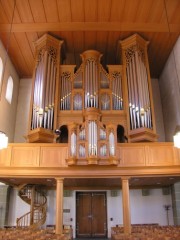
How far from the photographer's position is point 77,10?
1114 cm

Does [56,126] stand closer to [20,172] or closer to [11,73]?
[20,172]

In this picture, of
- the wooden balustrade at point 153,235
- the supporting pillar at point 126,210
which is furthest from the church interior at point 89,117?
the wooden balustrade at point 153,235

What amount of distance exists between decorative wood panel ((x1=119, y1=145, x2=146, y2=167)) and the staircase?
4.75m

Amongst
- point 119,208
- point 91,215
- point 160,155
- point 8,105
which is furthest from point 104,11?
point 91,215

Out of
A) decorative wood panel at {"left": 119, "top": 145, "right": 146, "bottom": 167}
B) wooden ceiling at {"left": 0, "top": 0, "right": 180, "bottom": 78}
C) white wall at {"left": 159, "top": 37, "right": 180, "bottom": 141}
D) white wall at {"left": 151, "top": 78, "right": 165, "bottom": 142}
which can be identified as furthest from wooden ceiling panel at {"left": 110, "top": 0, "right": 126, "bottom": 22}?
decorative wood panel at {"left": 119, "top": 145, "right": 146, "bottom": 167}

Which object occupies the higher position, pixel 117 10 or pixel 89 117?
pixel 117 10

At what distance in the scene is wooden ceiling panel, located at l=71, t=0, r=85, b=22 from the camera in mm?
10762

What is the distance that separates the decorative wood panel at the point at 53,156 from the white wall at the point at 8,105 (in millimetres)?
3438

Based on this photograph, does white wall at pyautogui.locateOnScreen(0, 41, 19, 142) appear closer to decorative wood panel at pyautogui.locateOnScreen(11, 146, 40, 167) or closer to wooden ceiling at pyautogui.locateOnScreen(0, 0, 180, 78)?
wooden ceiling at pyautogui.locateOnScreen(0, 0, 180, 78)

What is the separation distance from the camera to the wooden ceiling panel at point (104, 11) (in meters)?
10.8

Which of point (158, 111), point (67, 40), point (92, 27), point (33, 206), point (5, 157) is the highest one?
point (67, 40)

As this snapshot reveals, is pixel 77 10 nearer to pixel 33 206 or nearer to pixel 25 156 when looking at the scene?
pixel 25 156

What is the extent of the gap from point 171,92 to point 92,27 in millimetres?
5130

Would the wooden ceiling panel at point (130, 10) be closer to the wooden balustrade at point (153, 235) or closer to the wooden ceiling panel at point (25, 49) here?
the wooden ceiling panel at point (25, 49)
